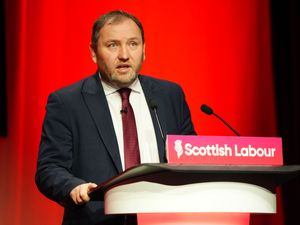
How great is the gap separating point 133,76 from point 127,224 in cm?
78

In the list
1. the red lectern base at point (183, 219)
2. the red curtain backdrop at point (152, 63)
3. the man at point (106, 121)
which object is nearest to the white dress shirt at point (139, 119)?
the man at point (106, 121)

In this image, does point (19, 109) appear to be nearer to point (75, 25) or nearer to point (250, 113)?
point (75, 25)

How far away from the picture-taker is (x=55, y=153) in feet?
7.82

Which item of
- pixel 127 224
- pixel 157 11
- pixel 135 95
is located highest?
pixel 157 11

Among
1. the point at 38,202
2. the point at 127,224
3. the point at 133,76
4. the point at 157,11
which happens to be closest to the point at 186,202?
the point at 127,224

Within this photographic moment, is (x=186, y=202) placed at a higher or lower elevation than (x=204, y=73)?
lower

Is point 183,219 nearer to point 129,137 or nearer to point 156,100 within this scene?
point 129,137

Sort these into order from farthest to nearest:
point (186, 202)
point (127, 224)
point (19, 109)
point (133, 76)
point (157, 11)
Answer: point (157, 11) < point (19, 109) < point (133, 76) < point (127, 224) < point (186, 202)

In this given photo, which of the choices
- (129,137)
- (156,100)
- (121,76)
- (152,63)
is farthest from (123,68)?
(152,63)

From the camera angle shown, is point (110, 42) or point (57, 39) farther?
point (57, 39)

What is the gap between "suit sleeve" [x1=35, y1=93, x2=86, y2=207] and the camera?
2.18 m

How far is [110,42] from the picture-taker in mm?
2635

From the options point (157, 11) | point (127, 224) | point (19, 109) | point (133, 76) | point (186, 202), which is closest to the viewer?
point (186, 202)

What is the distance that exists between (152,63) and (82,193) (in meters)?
2.13
